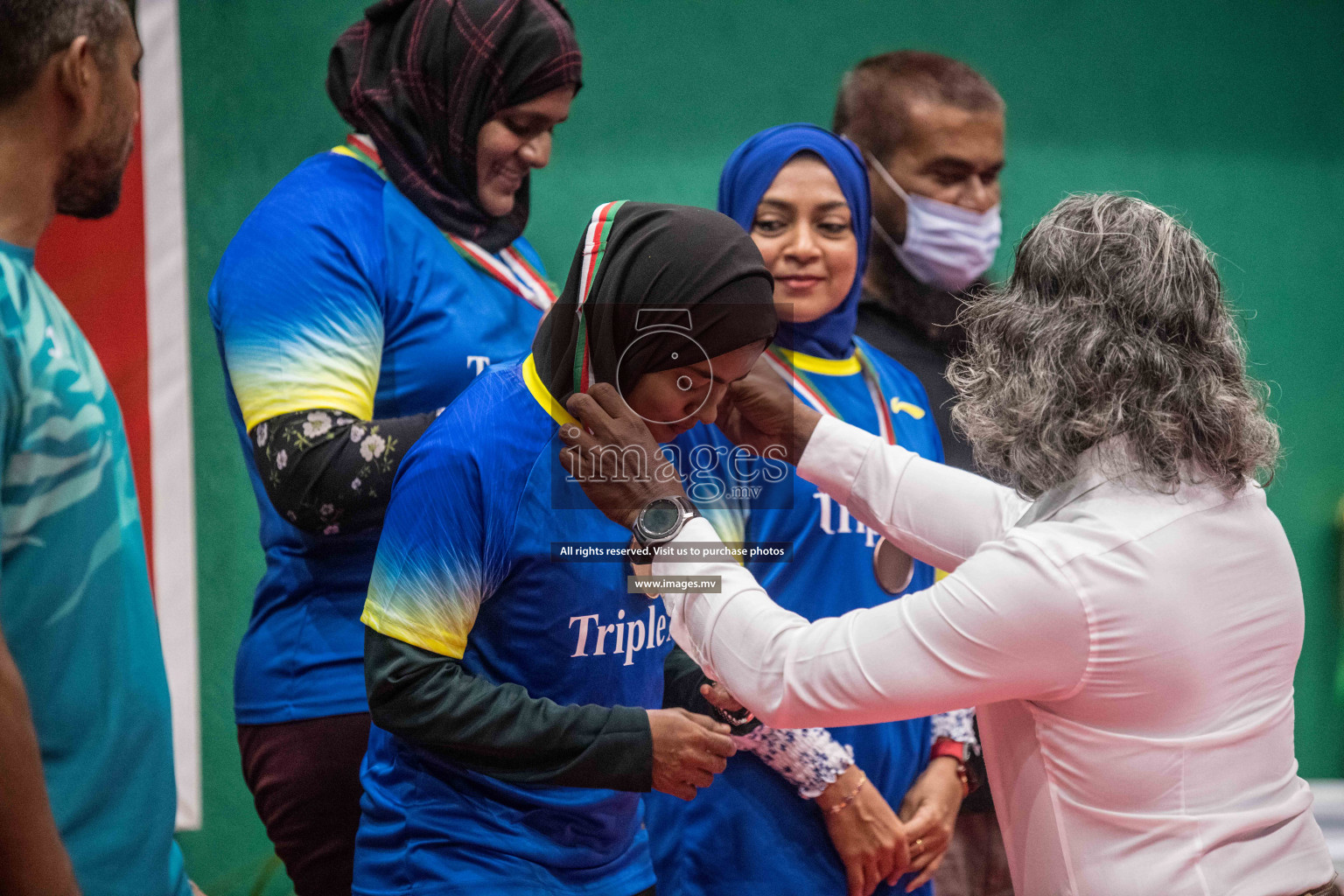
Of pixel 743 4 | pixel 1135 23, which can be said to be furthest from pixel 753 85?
pixel 1135 23

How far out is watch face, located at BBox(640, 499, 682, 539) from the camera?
141cm

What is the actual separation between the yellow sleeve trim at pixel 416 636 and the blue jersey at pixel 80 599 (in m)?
0.26

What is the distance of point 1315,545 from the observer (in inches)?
126

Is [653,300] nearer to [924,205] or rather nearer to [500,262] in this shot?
[500,262]

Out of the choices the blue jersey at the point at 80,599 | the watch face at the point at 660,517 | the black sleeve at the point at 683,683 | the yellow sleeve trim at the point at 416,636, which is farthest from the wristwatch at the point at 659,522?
the blue jersey at the point at 80,599

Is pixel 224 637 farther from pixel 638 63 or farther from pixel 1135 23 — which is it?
pixel 1135 23

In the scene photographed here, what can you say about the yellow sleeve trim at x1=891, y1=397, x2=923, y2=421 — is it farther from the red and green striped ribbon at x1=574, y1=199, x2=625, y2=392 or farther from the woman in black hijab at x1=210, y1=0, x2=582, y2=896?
the red and green striped ribbon at x1=574, y1=199, x2=625, y2=392

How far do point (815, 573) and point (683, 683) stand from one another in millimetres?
395

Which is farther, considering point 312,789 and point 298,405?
point 312,789

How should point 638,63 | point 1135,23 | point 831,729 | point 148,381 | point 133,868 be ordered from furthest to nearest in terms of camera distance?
point 1135,23 → point 638,63 → point 148,381 → point 831,729 → point 133,868

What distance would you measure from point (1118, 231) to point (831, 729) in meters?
Answer: 1.03

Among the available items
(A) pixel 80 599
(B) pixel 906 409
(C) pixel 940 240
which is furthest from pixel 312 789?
(C) pixel 940 240

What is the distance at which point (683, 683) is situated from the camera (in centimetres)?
173

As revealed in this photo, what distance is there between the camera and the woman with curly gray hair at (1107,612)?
4.33 ft
